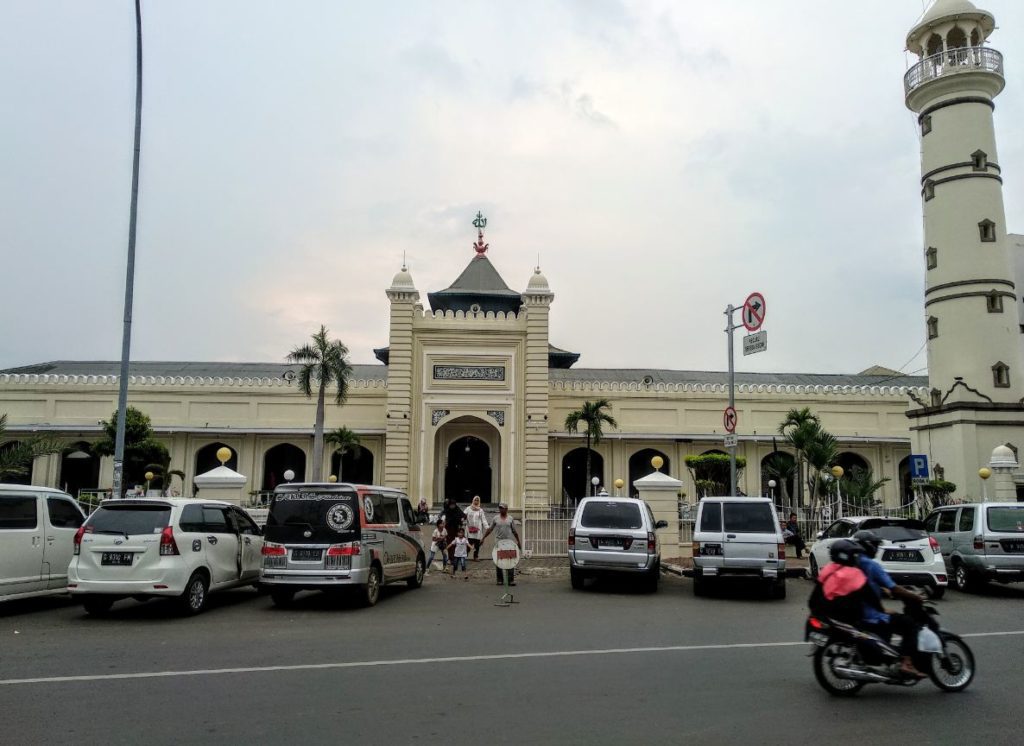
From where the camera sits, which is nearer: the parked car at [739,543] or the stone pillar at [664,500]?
the parked car at [739,543]

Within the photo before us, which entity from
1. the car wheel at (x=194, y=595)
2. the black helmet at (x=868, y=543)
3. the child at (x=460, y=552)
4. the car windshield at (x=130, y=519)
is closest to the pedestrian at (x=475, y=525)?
the child at (x=460, y=552)

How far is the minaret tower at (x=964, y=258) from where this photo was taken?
25906 mm

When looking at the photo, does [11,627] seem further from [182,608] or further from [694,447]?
[694,447]

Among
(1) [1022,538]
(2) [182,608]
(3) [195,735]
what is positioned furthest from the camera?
(1) [1022,538]

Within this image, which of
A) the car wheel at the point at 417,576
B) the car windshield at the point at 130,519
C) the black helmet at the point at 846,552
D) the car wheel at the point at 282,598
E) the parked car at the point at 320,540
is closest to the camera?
the black helmet at the point at 846,552

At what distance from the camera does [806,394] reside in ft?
121

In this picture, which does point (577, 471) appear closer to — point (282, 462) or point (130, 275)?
point (282, 462)

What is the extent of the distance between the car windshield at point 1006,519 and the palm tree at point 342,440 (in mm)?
25748

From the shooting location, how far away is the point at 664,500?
19.6 metres

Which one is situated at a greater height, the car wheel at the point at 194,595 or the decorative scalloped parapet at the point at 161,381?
the decorative scalloped parapet at the point at 161,381

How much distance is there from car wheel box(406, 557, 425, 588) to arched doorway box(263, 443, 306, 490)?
22856 mm

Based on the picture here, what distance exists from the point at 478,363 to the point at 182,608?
22.9m

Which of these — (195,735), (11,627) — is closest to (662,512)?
(11,627)

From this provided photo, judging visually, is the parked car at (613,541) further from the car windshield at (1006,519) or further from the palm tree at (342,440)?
the palm tree at (342,440)
